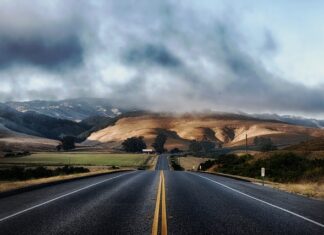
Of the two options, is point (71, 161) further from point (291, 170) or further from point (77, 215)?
point (77, 215)

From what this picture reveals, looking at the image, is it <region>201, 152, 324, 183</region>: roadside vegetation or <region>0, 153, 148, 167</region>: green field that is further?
<region>0, 153, 148, 167</region>: green field

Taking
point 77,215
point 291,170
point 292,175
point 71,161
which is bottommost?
point 77,215

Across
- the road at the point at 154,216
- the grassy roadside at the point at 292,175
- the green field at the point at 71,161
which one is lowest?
the road at the point at 154,216

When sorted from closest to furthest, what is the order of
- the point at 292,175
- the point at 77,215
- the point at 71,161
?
the point at 77,215 < the point at 292,175 < the point at 71,161

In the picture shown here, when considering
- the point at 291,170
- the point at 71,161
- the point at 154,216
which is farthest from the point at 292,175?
the point at 71,161

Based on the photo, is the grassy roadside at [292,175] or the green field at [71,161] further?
the green field at [71,161]

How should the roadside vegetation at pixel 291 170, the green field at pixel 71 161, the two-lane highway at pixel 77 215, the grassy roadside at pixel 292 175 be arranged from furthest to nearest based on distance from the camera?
the green field at pixel 71 161 < the roadside vegetation at pixel 291 170 < the grassy roadside at pixel 292 175 < the two-lane highway at pixel 77 215

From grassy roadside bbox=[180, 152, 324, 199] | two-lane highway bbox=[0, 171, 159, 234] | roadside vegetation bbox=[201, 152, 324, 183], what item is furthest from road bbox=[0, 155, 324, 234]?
roadside vegetation bbox=[201, 152, 324, 183]

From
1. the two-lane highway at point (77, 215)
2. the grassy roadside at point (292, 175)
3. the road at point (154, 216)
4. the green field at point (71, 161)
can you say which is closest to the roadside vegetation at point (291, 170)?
the grassy roadside at point (292, 175)

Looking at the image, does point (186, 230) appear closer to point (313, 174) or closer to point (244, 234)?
point (244, 234)

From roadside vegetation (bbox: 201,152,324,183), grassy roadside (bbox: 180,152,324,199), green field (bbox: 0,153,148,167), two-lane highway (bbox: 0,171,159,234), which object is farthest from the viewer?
green field (bbox: 0,153,148,167)

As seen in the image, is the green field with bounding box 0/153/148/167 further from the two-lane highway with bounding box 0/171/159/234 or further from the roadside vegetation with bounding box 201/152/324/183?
the two-lane highway with bounding box 0/171/159/234

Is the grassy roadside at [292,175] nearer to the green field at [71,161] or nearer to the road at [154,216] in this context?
the road at [154,216]

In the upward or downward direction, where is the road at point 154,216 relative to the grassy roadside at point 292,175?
downward
